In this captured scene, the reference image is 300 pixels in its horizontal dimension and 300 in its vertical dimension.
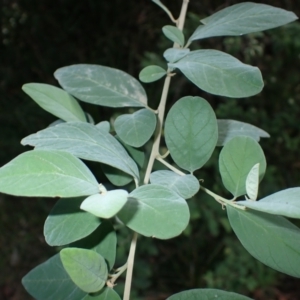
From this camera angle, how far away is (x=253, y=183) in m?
0.36

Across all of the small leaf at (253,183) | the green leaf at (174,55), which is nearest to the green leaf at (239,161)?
the small leaf at (253,183)

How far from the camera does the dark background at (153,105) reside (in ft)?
5.27

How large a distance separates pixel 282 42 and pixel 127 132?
134 centimetres

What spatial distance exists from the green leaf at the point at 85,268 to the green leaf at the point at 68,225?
2 cm

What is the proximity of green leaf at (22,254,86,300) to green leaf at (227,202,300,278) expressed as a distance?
0.57 ft

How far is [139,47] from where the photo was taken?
84.7 inches

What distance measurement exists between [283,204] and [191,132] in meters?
0.13

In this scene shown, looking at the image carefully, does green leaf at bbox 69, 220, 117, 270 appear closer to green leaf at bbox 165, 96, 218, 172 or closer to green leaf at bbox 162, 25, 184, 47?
green leaf at bbox 165, 96, 218, 172

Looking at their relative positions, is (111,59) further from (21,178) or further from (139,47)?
(21,178)

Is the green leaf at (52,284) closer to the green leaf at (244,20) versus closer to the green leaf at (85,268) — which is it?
the green leaf at (85,268)

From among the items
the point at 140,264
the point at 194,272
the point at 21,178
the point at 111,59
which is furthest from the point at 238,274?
the point at 21,178

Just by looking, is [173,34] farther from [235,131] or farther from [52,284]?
[52,284]

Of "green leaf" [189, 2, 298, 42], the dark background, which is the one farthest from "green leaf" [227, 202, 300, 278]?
the dark background

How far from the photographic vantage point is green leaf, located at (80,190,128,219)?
257 mm
